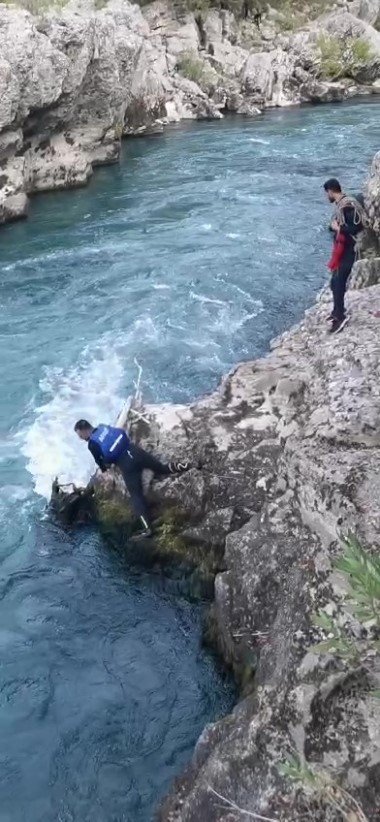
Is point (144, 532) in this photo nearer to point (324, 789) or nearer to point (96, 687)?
point (96, 687)

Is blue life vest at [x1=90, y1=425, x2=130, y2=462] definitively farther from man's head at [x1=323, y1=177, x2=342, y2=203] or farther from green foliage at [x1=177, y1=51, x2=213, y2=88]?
green foliage at [x1=177, y1=51, x2=213, y2=88]

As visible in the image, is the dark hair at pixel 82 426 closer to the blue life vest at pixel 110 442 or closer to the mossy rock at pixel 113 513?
the blue life vest at pixel 110 442

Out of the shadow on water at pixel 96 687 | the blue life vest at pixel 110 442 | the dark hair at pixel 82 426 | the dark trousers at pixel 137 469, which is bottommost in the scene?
the shadow on water at pixel 96 687

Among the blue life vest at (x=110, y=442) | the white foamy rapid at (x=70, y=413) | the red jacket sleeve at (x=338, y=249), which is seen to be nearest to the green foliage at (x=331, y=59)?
the white foamy rapid at (x=70, y=413)

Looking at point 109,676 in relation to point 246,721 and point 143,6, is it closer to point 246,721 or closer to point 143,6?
point 246,721

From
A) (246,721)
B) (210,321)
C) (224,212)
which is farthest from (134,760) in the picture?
(224,212)

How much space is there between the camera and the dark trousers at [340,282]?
32.3ft

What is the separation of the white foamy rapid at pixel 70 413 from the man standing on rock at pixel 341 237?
12.5 ft

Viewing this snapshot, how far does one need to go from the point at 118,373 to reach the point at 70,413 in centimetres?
148

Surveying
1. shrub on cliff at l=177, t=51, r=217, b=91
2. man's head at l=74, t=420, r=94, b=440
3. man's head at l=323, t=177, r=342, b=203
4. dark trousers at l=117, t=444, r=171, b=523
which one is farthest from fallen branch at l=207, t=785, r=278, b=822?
shrub on cliff at l=177, t=51, r=217, b=91

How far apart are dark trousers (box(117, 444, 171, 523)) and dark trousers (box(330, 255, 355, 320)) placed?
3378mm

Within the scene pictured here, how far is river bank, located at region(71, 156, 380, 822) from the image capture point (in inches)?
201

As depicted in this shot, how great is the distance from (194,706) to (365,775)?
2720 mm

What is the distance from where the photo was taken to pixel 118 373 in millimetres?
12984
